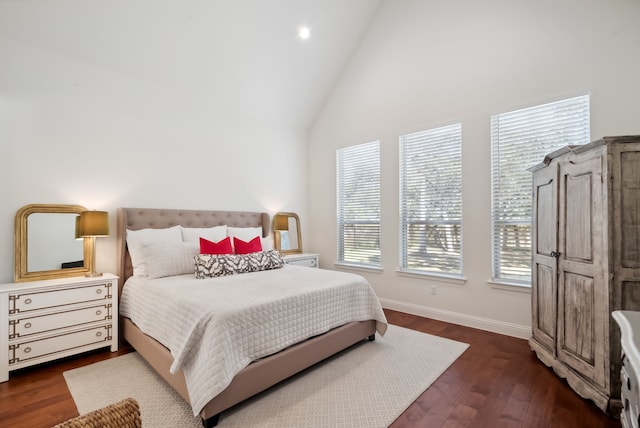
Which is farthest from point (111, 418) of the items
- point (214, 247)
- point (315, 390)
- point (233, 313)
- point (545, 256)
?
point (545, 256)

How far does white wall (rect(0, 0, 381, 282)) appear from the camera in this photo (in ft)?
9.12

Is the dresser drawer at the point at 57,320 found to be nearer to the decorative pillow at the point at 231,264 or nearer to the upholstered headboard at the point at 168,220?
the upholstered headboard at the point at 168,220

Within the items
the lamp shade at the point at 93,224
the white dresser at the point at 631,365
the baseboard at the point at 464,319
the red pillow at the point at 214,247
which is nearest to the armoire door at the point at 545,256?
the baseboard at the point at 464,319

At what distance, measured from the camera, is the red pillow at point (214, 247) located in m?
3.24

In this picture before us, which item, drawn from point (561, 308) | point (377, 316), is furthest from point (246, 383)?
point (561, 308)

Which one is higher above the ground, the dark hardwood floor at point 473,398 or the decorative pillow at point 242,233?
the decorative pillow at point 242,233

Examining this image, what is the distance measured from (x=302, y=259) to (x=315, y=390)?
8.27 feet

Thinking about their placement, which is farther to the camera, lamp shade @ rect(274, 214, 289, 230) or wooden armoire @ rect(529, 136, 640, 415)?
lamp shade @ rect(274, 214, 289, 230)

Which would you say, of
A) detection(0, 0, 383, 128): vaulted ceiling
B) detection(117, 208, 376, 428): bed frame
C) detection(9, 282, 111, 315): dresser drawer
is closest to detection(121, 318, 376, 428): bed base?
detection(117, 208, 376, 428): bed frame

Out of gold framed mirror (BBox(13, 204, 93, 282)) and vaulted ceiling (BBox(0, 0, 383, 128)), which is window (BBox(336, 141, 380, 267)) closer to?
vaulted ceiling (BBox(0, 0, 383, 128))

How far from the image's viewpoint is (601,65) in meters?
2.77

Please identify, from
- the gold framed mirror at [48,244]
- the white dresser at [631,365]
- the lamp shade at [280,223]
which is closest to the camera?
the white dresser at [631,365]

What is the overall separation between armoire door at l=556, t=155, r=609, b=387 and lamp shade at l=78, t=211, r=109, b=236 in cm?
396

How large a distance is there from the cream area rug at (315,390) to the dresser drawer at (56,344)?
244 millimetres
